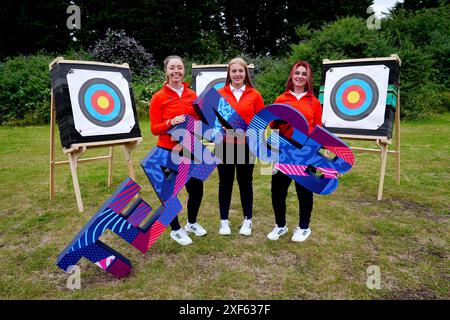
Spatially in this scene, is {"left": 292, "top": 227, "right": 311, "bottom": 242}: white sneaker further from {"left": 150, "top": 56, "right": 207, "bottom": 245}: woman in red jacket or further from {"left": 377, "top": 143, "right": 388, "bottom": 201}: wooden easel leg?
{"left": 377, "top": 143, "right": 388, "bottom": 201}: wooden easel leg

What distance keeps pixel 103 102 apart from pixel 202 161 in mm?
1978

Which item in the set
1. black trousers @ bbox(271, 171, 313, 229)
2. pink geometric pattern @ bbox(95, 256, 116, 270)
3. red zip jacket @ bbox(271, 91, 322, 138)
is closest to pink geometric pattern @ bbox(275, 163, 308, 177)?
black trousers @ bbox(271, 171, 313, 229)

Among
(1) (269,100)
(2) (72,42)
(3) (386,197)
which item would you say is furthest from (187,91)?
(2) (72,42)

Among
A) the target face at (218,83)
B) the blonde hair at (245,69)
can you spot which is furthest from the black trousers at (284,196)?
the target face at (218,83)

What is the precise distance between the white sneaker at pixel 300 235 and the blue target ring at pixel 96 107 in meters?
2.52

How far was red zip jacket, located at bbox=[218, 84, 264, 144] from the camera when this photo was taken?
3037mm

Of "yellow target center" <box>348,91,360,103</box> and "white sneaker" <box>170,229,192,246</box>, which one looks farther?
"yellow target center" <box>348,91,360,103</box>

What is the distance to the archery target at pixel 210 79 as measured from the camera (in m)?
5.97

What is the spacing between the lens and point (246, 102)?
305cm

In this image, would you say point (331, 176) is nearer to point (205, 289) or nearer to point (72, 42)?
point (205, 289)

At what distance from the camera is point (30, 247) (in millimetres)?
3236

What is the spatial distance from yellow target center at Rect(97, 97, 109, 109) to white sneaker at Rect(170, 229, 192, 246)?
1.94m

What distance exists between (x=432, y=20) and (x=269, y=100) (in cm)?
698

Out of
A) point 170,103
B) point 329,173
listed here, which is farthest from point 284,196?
point 170,103
